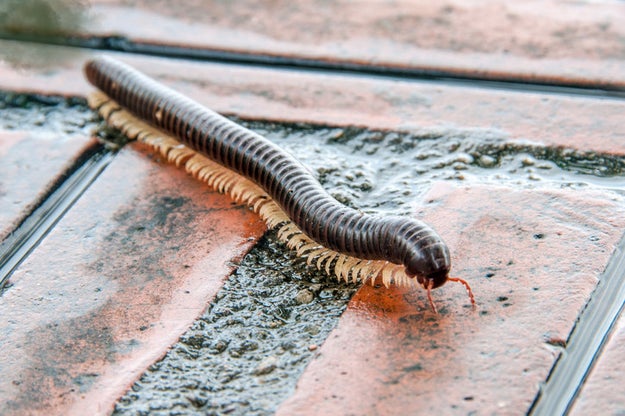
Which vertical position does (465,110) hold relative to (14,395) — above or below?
above

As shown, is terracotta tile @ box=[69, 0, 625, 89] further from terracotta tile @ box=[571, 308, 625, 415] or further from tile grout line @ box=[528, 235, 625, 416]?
terracotta tile @ box=[571, 308, 625, 415]

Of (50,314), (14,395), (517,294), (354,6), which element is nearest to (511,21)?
(354,6)

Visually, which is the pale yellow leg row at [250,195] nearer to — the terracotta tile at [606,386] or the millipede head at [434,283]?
the millipede head at [434,283]

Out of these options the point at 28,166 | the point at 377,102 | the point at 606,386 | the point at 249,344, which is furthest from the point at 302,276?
the point at 28,166

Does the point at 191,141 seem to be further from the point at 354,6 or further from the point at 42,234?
the point at 354,6

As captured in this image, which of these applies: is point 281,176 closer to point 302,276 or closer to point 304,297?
point 302,276

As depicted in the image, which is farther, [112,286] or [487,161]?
[487,161]

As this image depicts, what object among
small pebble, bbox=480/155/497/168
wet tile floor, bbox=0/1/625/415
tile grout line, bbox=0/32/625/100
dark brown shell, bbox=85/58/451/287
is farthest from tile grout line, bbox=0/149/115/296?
small pebble, bbox=480/155/497/168
